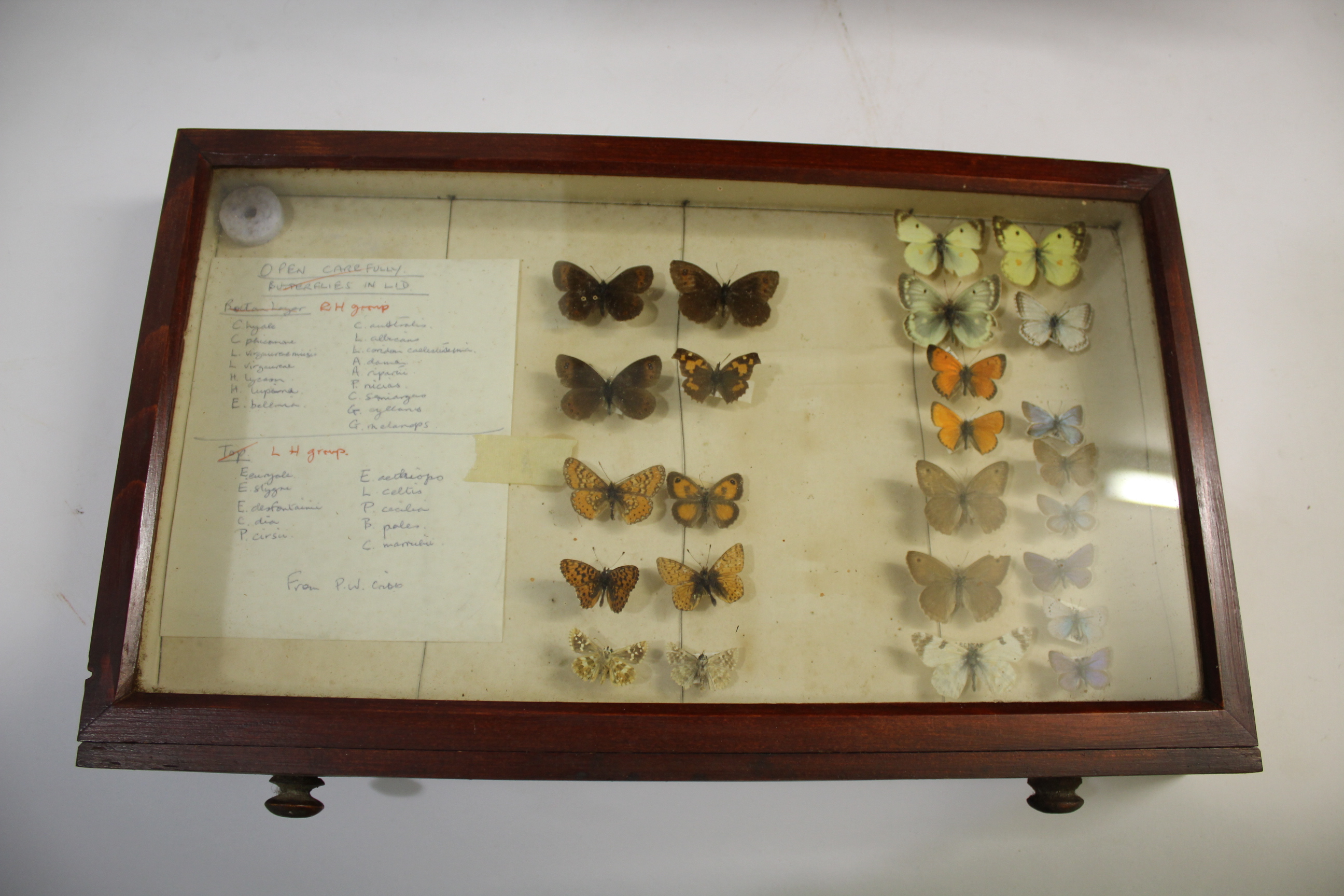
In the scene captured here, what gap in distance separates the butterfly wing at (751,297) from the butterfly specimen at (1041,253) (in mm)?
431

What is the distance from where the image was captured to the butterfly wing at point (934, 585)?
105cm

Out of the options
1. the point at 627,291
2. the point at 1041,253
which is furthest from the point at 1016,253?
the point at 627,291

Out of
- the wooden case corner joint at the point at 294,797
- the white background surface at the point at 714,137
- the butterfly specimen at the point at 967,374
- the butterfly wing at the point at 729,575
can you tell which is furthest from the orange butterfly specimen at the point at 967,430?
the wooden case corner joint at the point at 294,797

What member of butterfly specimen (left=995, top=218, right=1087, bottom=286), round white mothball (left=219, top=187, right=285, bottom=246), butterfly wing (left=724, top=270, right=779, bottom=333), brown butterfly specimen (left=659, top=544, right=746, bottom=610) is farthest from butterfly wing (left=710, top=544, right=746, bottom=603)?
round white mothball (left=219, top=187, right=285, bottom=246)

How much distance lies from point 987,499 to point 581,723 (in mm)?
726

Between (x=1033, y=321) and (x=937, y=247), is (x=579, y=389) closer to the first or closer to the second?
A: (x=937, y=247)

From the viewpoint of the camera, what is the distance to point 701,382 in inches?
42.9

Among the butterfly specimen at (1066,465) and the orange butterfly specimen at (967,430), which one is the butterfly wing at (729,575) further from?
the butterfly specimen at (1066,465)

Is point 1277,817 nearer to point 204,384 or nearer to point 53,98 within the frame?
point 204,384

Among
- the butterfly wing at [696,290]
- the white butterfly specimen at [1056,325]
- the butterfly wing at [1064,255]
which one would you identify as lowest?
the white butterfly specimen at [1056,325]

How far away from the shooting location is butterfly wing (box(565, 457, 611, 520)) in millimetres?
1036

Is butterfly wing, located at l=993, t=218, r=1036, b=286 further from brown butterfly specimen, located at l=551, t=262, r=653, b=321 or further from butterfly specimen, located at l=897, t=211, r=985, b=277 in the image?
brown butterfly specimen, located at l=551, t=262, r=653, b=321

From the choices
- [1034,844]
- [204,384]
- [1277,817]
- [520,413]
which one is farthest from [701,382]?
[1277,817]

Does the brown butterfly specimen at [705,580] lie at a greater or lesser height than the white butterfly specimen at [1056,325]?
lesser
